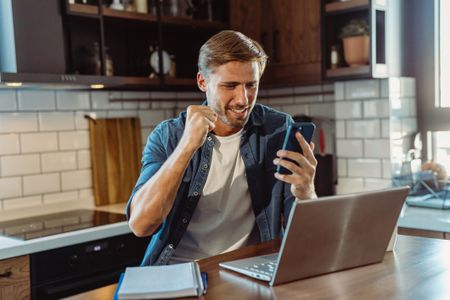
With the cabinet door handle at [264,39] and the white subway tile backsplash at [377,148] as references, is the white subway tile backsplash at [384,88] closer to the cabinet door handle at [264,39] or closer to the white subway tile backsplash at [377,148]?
the white subway tile backsplash at [377,148]

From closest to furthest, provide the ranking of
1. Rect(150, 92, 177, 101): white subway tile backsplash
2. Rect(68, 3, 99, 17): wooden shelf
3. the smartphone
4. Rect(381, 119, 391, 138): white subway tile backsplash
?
the smartphone, Rect(68, 3, 99, 17): wooden shelf, Rect(381, 119, 391, 138): white subway tile backsplash, Rect(150, 92, 177, 101): white subway tile backsplash

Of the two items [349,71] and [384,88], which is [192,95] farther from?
[384,88]

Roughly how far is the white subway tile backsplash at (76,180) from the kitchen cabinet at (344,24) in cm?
141

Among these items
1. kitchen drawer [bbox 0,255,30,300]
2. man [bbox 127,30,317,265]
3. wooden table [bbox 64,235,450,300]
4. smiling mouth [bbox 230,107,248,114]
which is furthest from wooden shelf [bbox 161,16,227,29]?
wooden table [bbox 64,235,450,300]

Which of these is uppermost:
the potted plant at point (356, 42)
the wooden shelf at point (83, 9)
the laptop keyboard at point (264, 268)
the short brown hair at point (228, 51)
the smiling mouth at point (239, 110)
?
the wooden shelf at point (83, 9)

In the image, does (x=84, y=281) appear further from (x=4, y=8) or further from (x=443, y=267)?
(x=443, y=267)

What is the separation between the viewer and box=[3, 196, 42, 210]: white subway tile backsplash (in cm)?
274

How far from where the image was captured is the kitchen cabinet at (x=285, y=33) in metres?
3.06

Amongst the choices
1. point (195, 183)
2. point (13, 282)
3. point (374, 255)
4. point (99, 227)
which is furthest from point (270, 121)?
point (13, 282)

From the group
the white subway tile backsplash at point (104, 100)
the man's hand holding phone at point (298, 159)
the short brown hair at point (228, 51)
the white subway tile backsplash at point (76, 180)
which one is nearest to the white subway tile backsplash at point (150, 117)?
the white subway tile backsplash at point (104, 100)

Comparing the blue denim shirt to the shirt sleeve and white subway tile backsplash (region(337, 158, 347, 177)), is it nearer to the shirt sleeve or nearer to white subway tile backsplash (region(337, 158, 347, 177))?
the shirt sleeve

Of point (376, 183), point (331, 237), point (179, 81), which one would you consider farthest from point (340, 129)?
point (331, 237)

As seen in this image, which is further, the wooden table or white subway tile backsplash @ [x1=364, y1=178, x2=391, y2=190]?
white subway tile backsplash @ [x1=364, y1=178, x2=391, y2=190]

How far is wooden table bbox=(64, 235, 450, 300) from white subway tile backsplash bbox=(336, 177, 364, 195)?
1523 mm
